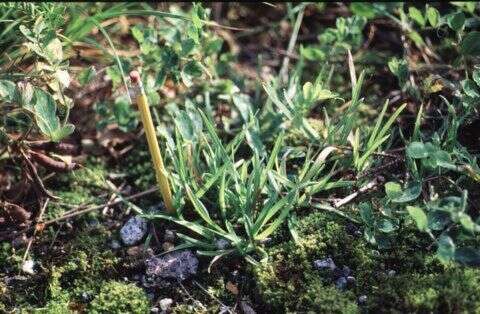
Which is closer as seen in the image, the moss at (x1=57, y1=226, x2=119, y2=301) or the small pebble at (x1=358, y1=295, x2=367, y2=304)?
the small pebble at (x1=358, y1=295, x2=367, y2=304)

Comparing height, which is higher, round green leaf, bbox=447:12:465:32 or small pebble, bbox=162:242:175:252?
round green leaf, bbox=447:12:465:32

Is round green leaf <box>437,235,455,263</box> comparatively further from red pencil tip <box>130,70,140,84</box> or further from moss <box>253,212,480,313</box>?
red pencil tip <box>130,70,140,84</box>

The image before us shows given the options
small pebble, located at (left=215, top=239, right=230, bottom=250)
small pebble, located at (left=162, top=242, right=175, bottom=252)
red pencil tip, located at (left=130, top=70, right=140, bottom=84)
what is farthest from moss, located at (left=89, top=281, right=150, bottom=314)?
red pencil tip, located at (left=130, top=70, right=140, bottom=84)

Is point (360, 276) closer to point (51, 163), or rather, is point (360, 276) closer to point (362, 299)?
point (362, 299)

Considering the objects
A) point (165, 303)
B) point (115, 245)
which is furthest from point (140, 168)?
point (165, 303)

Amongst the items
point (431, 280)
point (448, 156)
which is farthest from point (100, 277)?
point (448, 156)

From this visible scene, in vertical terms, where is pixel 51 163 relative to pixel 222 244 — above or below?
above
